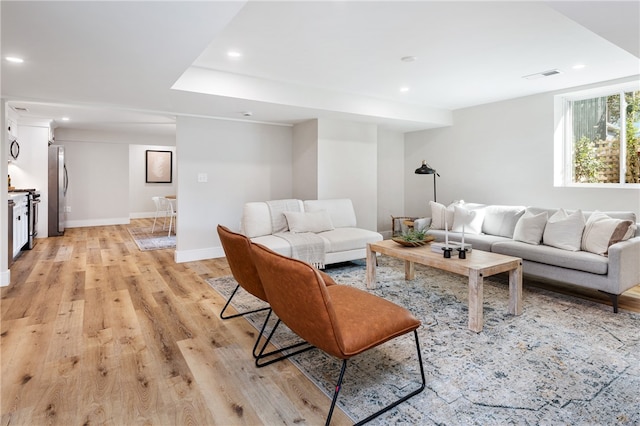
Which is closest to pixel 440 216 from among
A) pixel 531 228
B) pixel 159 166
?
pixel 531 228

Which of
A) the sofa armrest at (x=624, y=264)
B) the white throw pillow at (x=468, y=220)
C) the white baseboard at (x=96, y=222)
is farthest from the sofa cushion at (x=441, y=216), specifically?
the white baseboard at (x=96, y=222)

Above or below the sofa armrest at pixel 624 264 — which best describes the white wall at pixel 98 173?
above

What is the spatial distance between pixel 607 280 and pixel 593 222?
27.5 inches

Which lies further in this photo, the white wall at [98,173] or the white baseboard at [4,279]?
the white wall at [98,173]

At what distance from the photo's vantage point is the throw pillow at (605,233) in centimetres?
335

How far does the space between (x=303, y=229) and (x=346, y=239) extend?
575 millimetres

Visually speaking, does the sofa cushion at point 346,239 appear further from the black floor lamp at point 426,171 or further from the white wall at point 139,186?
the white wall at point 139,186

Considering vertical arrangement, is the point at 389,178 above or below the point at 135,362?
above

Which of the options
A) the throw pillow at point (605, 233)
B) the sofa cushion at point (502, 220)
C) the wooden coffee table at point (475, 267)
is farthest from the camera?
the sofa cushion at point (502, 220)

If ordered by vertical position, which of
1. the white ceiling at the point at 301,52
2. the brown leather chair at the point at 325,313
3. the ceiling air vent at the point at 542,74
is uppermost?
the ceiling air vent at the point at 542,74

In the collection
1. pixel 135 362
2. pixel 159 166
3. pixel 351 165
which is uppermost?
pixel 159 166

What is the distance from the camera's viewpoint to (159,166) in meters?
10.6

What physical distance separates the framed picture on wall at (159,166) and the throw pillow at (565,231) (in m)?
9.86

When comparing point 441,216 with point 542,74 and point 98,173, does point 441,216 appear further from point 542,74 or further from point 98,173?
point 98,173
